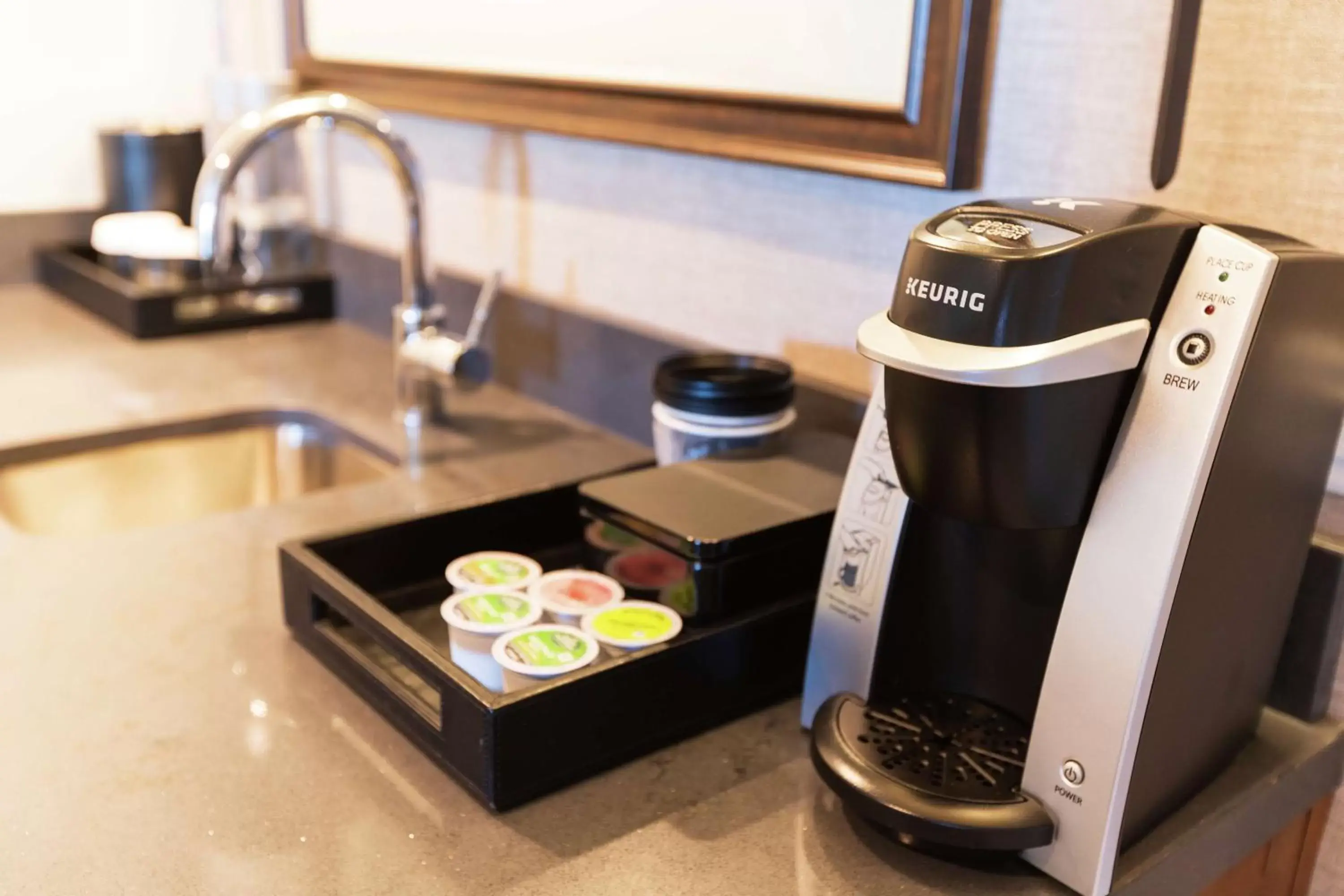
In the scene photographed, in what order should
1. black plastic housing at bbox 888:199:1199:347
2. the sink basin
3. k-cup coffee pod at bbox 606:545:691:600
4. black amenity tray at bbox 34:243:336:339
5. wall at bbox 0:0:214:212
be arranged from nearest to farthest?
black plastic housing at bbox 888:199:1199:347 → k-cup coffee pod at bbox 606:545:691:600 → the sink basin → black amenity tray at bbox 34:243:336:339 → wall at bbox 0:0:214:212

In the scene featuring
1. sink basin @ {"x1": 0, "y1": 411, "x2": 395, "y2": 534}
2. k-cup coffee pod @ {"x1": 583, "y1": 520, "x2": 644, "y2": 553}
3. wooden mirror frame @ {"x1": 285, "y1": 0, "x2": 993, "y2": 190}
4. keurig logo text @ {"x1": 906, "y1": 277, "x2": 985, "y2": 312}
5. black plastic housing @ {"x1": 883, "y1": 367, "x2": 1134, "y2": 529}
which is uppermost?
wooden mirror frame @ {"x1": 285, "y1": 0, "x2": 993, "y2": 190}

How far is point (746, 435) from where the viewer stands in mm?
923

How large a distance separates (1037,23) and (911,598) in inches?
16.2

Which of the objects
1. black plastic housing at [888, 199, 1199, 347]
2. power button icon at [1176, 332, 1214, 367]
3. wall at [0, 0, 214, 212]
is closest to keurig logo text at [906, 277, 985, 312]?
black plastic housing at [888, 199, 1199, 347]

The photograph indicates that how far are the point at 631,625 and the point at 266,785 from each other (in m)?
0.24

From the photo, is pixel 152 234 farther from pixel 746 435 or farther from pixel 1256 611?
pixel 1256 611

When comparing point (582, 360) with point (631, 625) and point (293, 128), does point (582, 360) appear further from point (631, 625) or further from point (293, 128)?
point (631, 625)

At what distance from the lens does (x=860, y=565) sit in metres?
0.71

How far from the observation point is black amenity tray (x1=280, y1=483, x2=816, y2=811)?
0.67m

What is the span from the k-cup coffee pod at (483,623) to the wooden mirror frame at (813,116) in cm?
41

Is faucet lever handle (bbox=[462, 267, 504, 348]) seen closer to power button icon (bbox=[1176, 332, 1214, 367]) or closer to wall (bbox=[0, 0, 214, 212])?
power button icon (bbox=[1176, 332, 1214, 367])

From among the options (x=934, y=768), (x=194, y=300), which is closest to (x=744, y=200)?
(x=934, y=768)

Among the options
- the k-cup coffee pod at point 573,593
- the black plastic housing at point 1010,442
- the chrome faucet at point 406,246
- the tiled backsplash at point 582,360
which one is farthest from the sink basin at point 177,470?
the black plastic housing at point 1010,442

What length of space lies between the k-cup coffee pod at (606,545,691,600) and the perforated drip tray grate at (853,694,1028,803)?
0.16m
